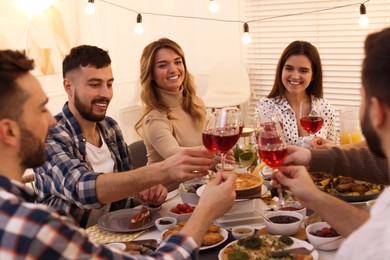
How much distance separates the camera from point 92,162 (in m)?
2.69

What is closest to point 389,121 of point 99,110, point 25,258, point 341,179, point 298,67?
point 25,258

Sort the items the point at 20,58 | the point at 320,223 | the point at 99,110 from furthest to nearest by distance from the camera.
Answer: the point at 99,110 < the point at 320,223 < the point at 20,58

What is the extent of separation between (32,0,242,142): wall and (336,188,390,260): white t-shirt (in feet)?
12.8

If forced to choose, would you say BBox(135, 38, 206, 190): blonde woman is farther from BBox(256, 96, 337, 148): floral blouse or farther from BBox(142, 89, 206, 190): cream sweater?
BBox(256, 96, 337, 148): floral blouse

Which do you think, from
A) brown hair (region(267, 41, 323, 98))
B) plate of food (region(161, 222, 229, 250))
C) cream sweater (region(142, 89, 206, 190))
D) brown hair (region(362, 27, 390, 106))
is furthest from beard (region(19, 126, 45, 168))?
brown hair (region(267, 41, 323, 98))

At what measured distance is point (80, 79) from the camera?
8.91ft

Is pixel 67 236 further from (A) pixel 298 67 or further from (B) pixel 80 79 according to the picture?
(A) pixel 298 67

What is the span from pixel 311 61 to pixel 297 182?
2011mm

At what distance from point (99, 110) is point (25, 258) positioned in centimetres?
147

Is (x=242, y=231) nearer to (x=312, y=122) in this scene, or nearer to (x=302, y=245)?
(x=302, y=245)

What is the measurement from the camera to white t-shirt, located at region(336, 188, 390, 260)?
45.4 inches

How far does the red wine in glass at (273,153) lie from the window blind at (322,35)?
3.21 meters

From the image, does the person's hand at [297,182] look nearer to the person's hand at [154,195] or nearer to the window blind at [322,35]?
the person's hand at [154,195]

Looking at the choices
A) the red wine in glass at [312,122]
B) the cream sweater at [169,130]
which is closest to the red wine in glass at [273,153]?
the red wine in glass at [312,122]
